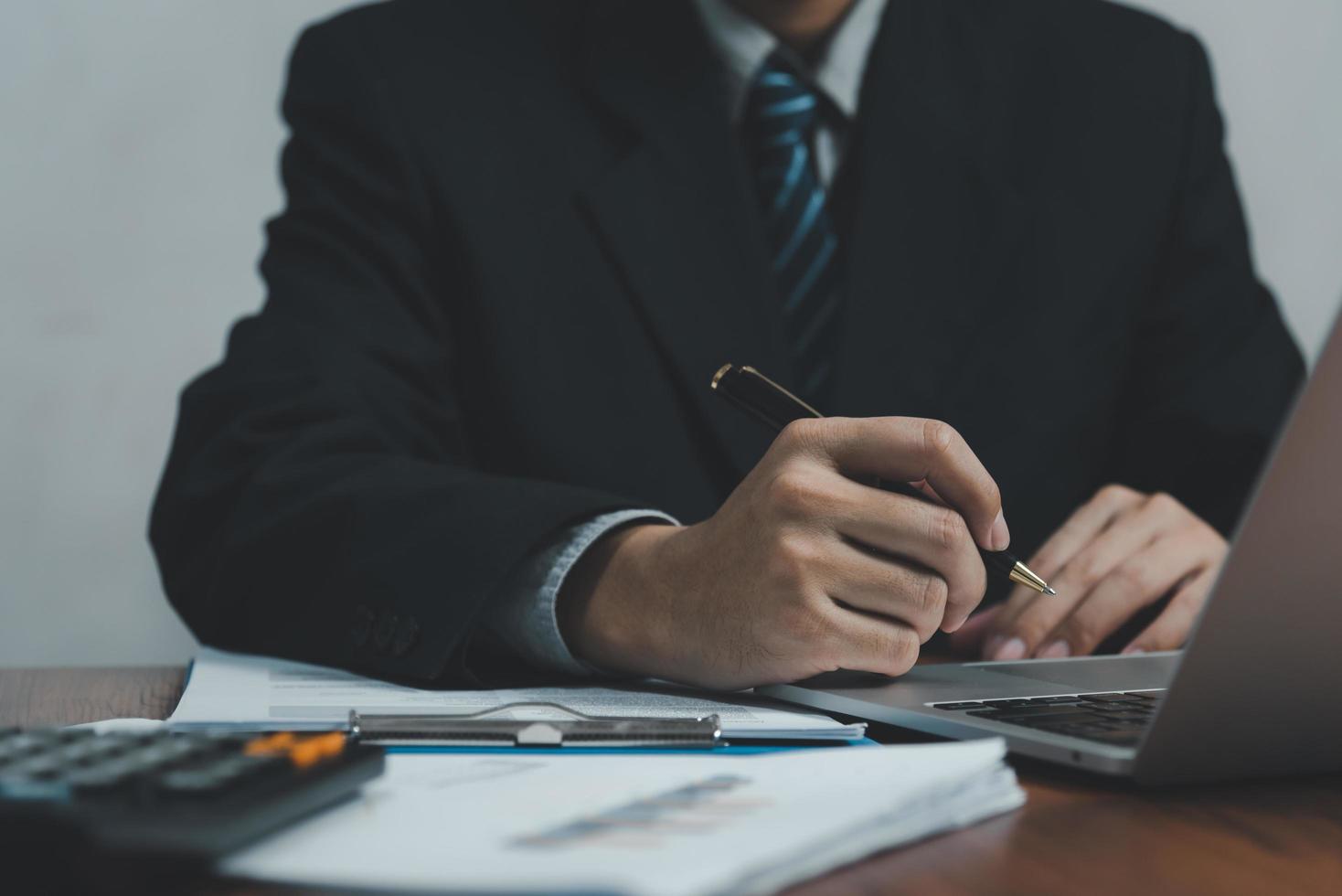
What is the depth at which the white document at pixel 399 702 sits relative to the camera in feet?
1.70

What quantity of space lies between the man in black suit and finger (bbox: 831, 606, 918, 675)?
23 cm

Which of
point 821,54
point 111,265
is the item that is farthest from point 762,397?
point 111,265

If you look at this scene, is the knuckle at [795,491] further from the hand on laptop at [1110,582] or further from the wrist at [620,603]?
the hand on laptop at [1110,582]

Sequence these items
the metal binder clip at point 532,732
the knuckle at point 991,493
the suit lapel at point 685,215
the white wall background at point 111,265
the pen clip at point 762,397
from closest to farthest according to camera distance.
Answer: the metal binder clip at point 532,732, the knuckle at point 991,493, the pen clip at point 762,397, the suit lapel at point 685,215, the white wall background at point 111,265

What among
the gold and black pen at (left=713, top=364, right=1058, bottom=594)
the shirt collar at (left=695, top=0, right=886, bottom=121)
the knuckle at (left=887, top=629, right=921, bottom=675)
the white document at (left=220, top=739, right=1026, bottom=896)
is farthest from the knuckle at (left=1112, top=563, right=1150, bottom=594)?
the shirt collar at (left=695, top=0, right=886, bottom=121)

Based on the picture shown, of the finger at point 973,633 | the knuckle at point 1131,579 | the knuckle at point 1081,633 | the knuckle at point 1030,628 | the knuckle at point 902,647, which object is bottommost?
the finger at point 973,633

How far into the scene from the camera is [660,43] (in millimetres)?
1167

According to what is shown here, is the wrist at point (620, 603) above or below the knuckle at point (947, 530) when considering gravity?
below

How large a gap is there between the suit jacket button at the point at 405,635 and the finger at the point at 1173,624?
1.62 feet

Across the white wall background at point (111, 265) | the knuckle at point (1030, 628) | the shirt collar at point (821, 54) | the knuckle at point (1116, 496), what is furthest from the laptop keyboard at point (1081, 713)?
the white wall background at point (111, 265)

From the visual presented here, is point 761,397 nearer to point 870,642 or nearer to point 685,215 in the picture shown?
point 870,642

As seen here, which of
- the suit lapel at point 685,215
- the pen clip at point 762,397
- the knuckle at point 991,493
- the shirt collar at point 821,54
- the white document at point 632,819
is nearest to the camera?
the white document at point 632,819

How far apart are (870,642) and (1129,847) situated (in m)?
0.22

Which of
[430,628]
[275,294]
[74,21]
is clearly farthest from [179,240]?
[430,628]
